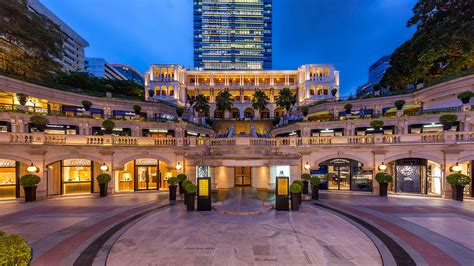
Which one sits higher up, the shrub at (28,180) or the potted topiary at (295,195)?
the shrub at (28,180)

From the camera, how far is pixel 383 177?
19500mm

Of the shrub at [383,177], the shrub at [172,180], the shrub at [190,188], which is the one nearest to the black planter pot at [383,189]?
the shrub at [383,177]

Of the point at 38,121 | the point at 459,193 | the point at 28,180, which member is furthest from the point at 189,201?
the point at 459,193

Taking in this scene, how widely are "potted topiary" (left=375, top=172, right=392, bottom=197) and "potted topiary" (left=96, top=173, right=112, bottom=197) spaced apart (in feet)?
83.2

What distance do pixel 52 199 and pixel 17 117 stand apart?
10333 millimetres

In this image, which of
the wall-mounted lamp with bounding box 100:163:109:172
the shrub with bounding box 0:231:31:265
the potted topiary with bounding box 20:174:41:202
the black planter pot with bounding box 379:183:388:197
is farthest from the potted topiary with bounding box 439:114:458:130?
the potted topiary with bounding box 20:174:41:202

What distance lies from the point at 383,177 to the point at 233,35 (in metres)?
120

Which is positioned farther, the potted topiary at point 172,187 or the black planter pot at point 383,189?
the black planter pot at point 383,189

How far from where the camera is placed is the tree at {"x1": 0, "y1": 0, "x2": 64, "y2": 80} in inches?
817

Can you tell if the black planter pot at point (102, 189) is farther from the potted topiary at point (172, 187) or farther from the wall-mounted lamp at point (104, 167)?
the potted topiary at point (172, 187)

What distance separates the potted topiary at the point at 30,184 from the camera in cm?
1758

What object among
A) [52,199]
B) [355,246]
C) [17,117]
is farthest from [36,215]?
[355,246]

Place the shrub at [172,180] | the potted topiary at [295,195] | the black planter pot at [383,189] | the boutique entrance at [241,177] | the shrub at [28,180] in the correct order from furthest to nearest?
the boutique entrance at [241,177] → the black planter pot at [383,189] → the shrub at [172,180] → the shrub at [28,180] → the potted topiary at [295,195]

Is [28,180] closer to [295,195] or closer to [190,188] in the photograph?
[190,188]
